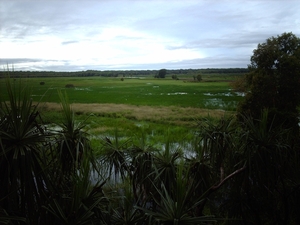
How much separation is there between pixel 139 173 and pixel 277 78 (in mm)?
7866

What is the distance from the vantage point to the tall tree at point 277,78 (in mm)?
8336

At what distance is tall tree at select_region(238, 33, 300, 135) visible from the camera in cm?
834

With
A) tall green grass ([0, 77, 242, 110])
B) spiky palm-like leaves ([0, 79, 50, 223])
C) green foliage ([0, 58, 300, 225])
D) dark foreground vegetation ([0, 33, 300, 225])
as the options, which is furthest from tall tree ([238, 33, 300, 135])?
spiky palm-like leaves ([0, 79, 50, 223])

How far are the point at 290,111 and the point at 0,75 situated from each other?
9498 mm

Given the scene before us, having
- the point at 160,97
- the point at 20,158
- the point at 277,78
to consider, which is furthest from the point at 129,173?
the point at 160,97

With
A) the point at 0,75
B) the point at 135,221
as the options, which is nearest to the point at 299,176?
the point at 135,221

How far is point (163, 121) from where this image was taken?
1559 cm

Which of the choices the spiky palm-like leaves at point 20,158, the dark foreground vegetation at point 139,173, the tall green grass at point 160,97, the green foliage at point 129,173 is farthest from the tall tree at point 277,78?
the spiky palm-like leaves at point 20,158

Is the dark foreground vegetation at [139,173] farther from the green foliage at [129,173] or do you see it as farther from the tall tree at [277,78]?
the tall tree at [277,78]

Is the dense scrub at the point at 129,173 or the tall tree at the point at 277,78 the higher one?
the tall tree at the point at 277,78

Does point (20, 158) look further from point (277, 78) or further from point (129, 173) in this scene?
point (277, 78)

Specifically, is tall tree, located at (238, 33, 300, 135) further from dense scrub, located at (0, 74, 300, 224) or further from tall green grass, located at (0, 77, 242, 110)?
dense scrub, located at (0, 74, 300, 224)

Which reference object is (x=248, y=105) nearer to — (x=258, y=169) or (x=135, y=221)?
(x=258, y=169)

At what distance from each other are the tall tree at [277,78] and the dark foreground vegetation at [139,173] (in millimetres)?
4316
